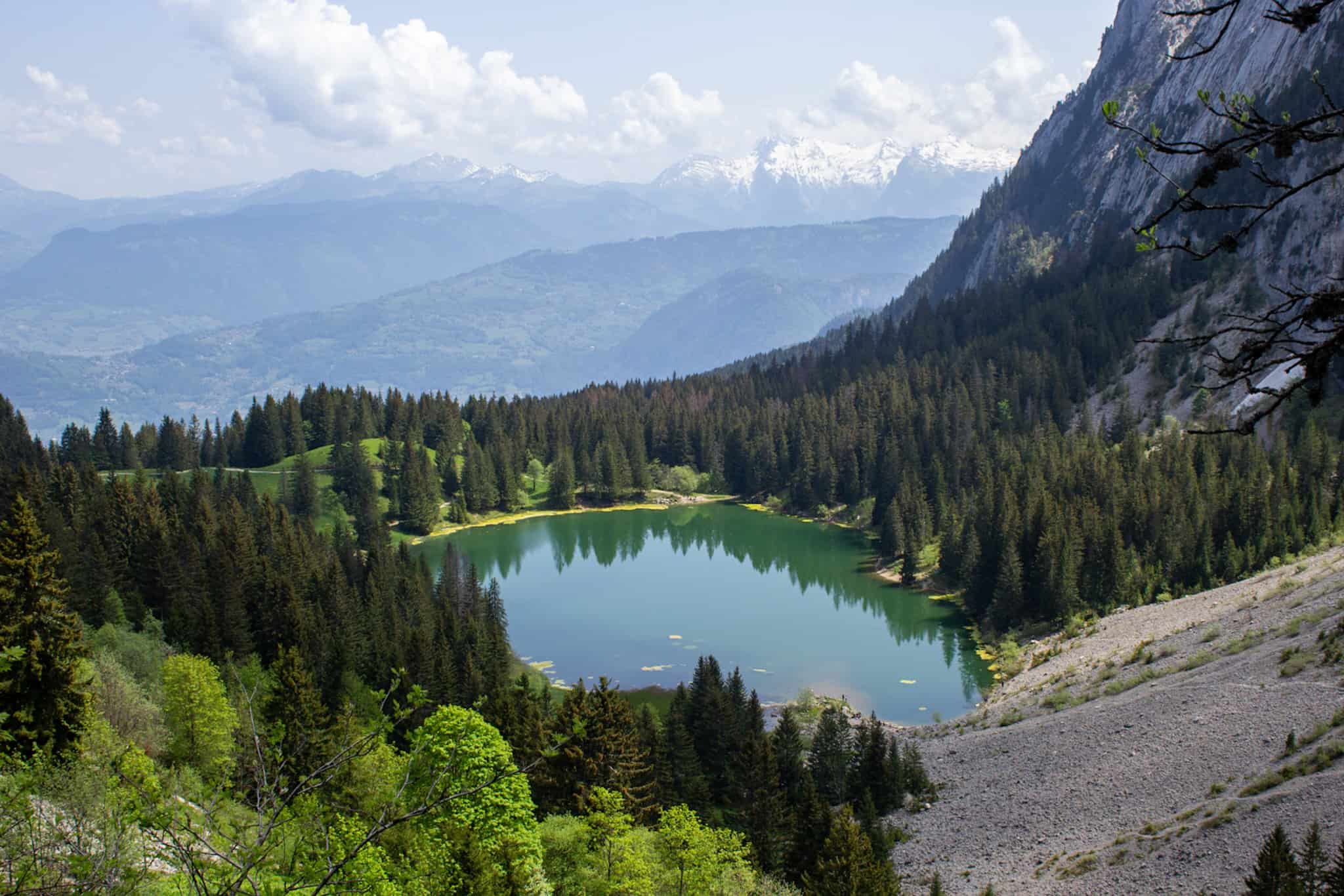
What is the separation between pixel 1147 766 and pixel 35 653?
125ft

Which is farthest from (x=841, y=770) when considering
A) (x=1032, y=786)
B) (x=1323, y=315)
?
(x=1323, y=315)

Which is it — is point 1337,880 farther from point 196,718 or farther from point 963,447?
point 963,447

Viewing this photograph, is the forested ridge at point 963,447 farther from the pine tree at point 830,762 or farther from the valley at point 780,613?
the pine tree at point 830,762

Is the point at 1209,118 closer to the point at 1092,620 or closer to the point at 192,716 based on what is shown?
the point at 1092,620

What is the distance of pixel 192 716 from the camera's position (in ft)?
130

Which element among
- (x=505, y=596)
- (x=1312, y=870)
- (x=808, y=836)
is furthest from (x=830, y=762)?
(x=505, y=596)

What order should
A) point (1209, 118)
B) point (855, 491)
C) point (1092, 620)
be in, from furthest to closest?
point (1209, 118) < point (855, 491) < point (1092, 620)

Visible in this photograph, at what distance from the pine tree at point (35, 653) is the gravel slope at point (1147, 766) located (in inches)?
1111

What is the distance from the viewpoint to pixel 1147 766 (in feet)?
129

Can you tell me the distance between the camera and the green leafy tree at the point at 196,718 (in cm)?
3900

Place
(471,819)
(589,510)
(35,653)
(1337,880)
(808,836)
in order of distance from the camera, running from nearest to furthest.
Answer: (1337,880) < (471,819) < (35,653) < (808,836) < (589,510)

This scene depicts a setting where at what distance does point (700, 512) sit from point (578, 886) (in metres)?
116

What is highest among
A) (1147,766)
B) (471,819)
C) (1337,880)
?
(471,819)

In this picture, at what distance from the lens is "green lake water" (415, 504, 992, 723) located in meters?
72.2
